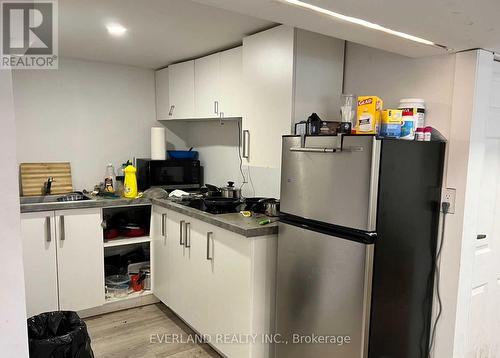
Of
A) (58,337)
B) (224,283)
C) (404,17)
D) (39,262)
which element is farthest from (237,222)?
(39,262)

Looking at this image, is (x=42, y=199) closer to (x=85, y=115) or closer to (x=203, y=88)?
(x=85, y=115)

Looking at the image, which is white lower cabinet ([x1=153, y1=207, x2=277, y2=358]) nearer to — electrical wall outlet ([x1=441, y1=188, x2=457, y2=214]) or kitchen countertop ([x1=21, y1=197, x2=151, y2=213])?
kitchen countertop ([x1=21, y1=197, x2=151, y2=213])

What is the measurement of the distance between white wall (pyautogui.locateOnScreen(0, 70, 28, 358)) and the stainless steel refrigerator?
1.20m

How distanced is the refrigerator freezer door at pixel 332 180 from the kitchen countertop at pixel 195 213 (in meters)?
0.19

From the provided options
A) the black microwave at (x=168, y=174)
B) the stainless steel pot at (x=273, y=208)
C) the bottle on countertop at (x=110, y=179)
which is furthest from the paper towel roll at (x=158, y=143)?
the stainless steel pot at (x=273, y=208)

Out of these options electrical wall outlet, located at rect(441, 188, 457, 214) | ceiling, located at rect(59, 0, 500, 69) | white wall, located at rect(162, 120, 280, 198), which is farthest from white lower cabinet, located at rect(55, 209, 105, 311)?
electrical wall outlet, located at rect(441, 188, 457, 214)

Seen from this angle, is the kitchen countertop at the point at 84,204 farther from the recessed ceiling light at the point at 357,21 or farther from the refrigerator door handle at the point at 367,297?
the recessed ceiling light at the point at 357,21

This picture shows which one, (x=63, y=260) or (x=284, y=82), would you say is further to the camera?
(x=63, y=260)

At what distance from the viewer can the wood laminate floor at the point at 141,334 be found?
94.6 inches

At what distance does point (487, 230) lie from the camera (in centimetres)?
188

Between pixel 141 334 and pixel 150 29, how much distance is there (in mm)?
2225

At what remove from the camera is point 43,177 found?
3072 mm

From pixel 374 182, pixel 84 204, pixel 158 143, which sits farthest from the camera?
pixel 158 143

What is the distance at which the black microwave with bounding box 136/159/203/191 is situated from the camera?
325cm
